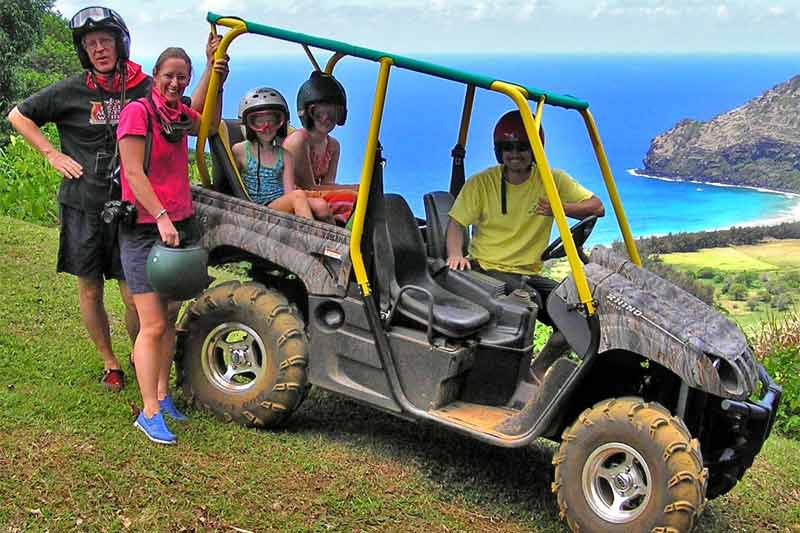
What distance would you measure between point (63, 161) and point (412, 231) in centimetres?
197

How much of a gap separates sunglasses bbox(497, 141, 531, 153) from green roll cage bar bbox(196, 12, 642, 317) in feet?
1.23

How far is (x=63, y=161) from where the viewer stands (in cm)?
540

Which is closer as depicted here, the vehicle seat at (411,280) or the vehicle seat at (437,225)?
the vehicle seat at (411,280)

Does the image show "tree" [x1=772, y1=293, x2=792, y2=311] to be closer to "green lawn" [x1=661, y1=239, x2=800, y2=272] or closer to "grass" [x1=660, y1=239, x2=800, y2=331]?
"grass" [x1=660, y1=239, x2=800, y2=331]

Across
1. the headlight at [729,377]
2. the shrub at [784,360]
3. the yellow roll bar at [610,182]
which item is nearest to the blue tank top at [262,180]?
the yellow roll bar at [610,182]

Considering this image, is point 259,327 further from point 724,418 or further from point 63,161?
point 724,418

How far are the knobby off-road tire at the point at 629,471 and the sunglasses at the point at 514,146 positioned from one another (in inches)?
64.4

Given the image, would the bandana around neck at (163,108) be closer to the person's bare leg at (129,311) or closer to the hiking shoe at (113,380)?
the person's bare leg at (129,311)

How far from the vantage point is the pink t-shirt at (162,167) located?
4961 millimetres

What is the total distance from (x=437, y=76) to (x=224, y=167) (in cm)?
162

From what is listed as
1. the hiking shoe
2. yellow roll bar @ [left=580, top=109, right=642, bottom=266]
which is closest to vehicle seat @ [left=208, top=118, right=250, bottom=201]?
the hiking shoe

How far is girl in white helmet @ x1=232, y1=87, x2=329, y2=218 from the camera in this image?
19.9ft

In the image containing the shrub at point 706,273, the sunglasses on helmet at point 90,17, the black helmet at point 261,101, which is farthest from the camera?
the shrub at point 706,273

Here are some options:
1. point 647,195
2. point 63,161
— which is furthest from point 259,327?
point 647,195
